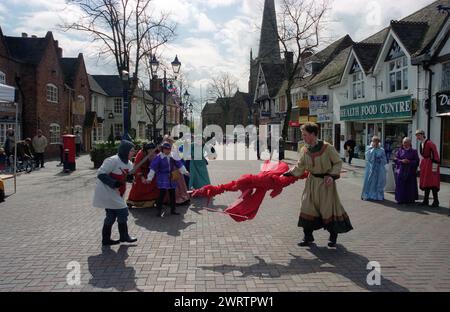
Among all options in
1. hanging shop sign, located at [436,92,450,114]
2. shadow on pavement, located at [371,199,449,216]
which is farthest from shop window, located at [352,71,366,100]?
shadow on pavement, located at [371,199,449,216]

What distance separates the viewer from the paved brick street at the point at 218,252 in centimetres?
482

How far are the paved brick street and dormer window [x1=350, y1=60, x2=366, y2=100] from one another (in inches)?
608

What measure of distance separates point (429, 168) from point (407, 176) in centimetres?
56

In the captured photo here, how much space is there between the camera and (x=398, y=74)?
19844mm

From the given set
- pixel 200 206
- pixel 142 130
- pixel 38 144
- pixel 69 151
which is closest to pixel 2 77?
pixel 38 144

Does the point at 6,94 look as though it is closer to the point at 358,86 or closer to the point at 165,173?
the point at 165,173

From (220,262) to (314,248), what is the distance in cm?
166

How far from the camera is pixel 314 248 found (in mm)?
6363

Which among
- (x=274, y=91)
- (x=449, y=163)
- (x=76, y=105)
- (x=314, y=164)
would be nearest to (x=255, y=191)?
(x=314, y=164)

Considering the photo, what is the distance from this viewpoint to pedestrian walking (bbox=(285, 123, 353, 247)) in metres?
6.13

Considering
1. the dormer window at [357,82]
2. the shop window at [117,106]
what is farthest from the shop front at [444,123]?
the shop window at [117,106]

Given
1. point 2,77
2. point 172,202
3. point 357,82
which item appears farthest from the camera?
point 357,82

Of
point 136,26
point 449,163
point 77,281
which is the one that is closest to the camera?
point 77,281
